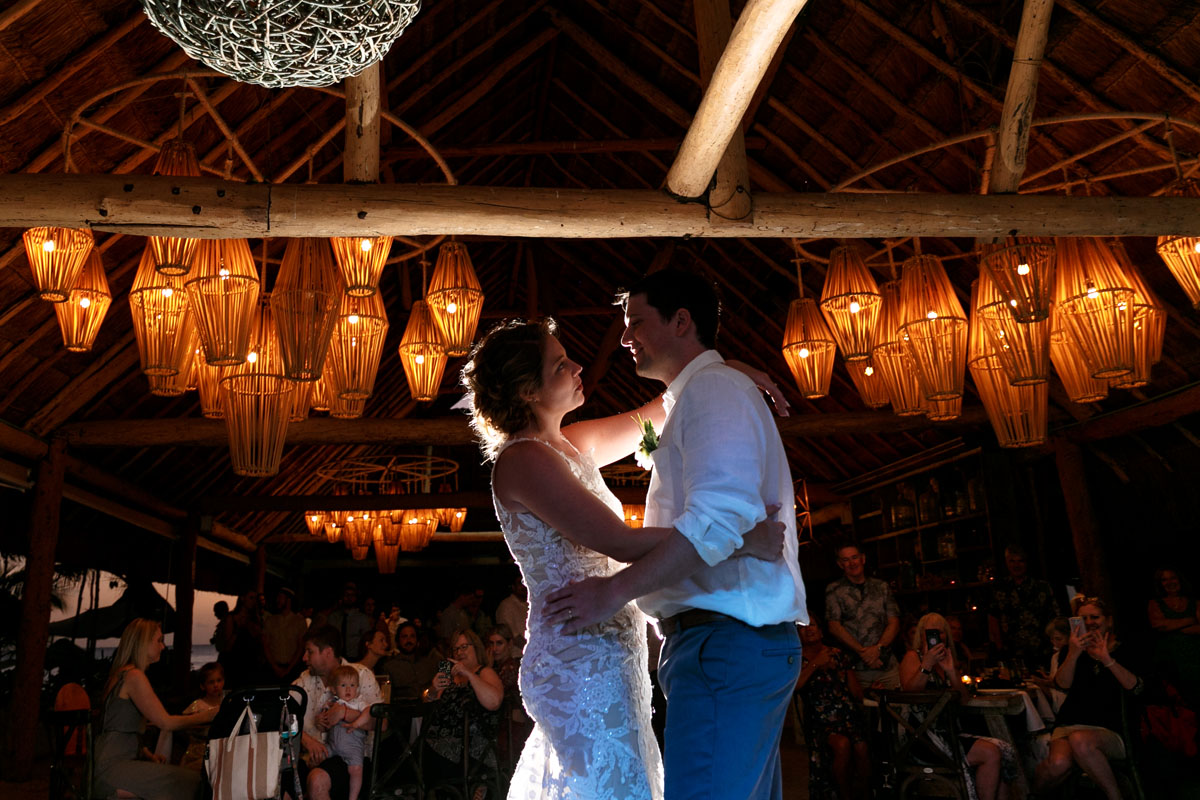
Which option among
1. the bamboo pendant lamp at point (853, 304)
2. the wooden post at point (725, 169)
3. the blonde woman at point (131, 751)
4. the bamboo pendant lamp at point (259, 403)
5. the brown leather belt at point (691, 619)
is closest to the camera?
the brown leather belt at point (691, 619)

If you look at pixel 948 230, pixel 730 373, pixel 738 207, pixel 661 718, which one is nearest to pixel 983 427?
pixel 661 718

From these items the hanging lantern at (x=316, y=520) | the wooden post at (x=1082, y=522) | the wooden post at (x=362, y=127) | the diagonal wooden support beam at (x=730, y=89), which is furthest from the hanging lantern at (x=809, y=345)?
the hanging lantern at (x=316, y=520)

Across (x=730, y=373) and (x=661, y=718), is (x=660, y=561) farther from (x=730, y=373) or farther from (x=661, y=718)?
(x=661, y=718)

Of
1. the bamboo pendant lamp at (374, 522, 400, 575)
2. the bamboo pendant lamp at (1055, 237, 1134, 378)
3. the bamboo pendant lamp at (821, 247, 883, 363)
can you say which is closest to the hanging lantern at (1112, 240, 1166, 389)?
the bamboo pendant lamp at (1055, 237, 1134, 378)

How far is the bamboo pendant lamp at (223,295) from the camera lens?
4246 millimetres

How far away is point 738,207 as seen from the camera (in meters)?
4.02

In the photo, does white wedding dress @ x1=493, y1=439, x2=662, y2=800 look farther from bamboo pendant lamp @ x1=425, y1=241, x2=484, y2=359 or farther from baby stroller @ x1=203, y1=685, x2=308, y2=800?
bamboo pendant lamp @ x1=425, y1=241, x2=484, y2=359

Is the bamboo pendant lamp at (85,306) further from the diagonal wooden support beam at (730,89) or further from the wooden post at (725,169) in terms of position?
the wooden post at (725,169)

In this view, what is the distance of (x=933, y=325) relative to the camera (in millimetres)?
5090

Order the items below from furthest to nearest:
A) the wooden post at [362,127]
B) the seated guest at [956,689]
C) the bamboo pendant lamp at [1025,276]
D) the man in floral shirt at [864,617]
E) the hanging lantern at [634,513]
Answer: the hanging lantern at [634,513] < the man in floral shirt at [864,617] < the bamboo pendant lamp at [1025,276] < the seated guest at [956,689] < the wooden post at [362,127]

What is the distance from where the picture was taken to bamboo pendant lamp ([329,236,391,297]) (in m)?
4.64

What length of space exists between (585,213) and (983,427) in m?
7.30

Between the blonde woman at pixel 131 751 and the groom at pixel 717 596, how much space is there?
349cm

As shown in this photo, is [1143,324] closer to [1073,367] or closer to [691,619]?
[1073,367]
